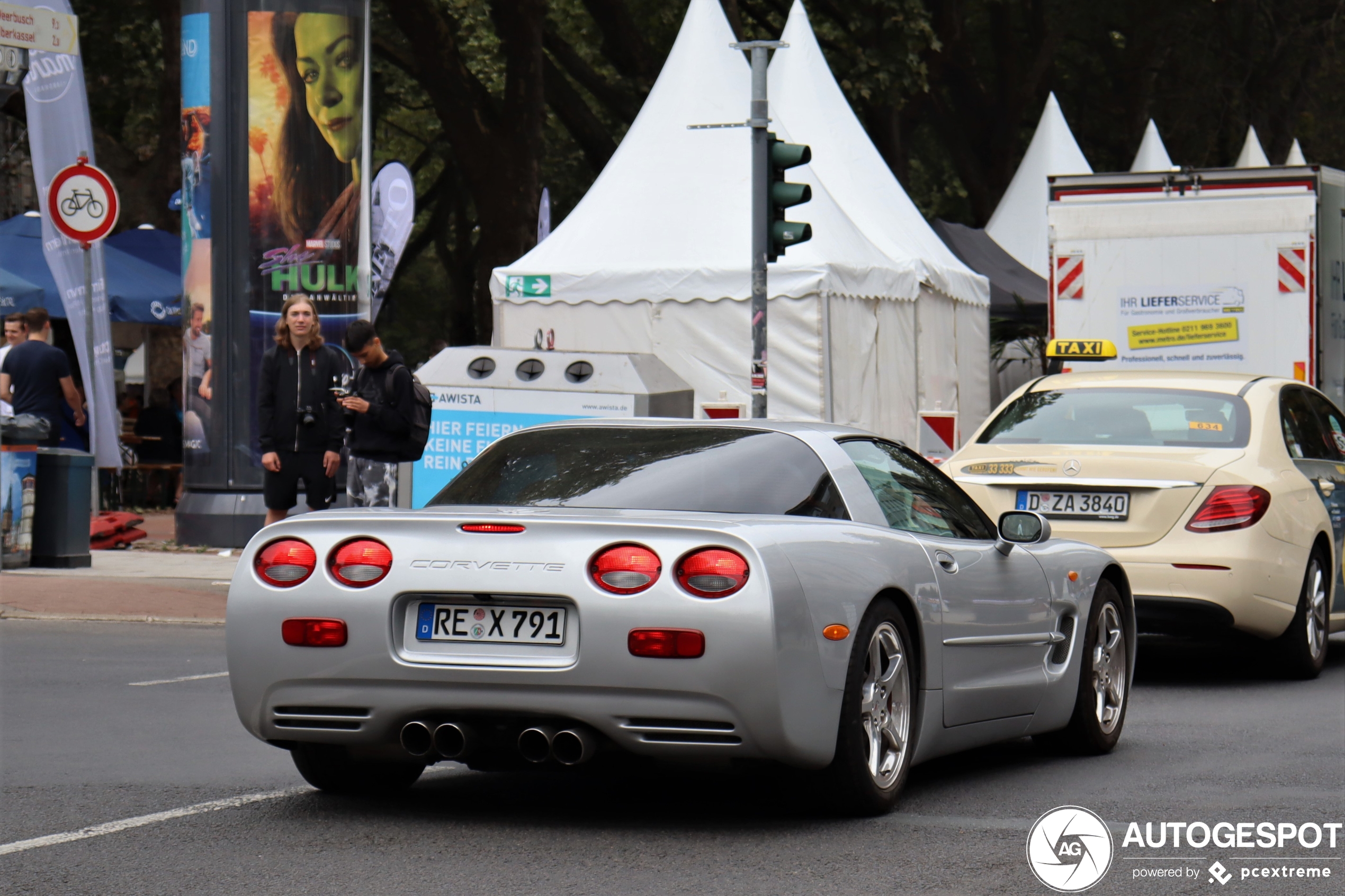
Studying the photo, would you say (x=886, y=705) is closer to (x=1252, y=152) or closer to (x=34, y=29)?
(x=34, y=29)

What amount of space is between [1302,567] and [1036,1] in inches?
1032

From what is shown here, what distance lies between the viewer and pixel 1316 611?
9.95m

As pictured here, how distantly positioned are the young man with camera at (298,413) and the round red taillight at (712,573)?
7162mm

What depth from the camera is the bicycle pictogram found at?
1575 centimetres

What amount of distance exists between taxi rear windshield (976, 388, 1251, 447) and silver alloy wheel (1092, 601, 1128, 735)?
2341 millimetres

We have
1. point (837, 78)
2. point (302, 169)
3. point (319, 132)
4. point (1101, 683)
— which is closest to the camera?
point (1101, 683)

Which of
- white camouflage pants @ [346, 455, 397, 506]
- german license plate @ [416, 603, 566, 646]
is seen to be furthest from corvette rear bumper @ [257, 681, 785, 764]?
white camouflage pants @ [346, 455, 397, 506]

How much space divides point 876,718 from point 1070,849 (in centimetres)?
70

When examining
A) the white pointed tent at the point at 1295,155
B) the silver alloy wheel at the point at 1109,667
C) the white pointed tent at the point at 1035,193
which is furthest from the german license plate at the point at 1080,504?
the white pointed tent at the point at 1295,155

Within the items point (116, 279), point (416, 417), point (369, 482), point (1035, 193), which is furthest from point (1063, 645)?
point (1035, 193)

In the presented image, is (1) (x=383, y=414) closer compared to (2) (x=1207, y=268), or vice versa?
(1) (x=383, y=414)

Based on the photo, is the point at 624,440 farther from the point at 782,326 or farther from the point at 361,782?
the point at 782,326
